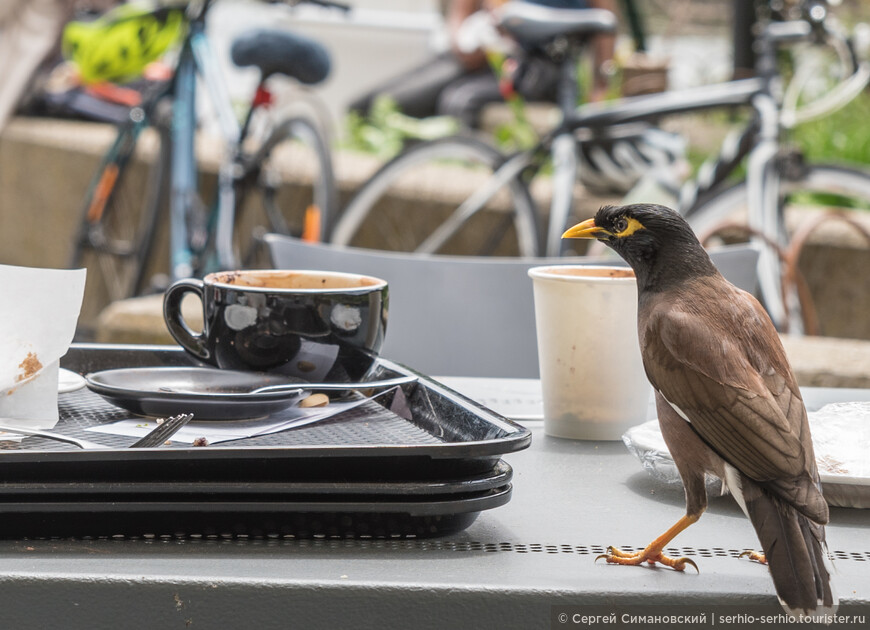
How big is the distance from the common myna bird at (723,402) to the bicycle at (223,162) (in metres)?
2.81

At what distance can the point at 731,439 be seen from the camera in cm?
71

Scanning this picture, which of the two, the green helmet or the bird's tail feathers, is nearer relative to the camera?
the bird's tail feathers

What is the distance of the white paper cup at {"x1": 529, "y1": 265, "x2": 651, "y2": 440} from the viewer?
1.00 metres

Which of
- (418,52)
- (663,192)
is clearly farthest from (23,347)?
(418,52)

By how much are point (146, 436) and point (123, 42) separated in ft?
14.5

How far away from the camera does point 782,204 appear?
2.96 metres

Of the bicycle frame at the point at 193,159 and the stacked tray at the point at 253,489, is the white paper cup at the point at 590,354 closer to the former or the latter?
the stacked tray at the point at 253,489

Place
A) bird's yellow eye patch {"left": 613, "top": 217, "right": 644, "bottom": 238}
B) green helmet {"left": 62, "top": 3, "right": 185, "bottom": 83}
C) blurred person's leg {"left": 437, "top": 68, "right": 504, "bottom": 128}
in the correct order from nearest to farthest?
1. bird's yellow eye patch {"left": 613, "top": 217, "right": 644, "bottom": 238}
2. green helmet {"left": 62, "top": 3, "right": 185, "bottom": 83}
3. blurred person's leg {"left": 437, "top": 68, "right": 504, "bottom": 128}

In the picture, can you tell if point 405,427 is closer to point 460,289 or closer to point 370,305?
point 370,305

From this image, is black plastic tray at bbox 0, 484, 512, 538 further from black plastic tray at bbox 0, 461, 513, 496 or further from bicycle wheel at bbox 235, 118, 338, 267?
bicycle wheel at bbox 235, 118, 338, 267

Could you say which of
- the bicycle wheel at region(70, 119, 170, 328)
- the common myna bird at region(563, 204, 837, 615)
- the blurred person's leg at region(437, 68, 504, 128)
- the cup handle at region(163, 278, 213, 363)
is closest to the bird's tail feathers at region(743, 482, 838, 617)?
the common myna bird at region(563, 204, 837, 615)

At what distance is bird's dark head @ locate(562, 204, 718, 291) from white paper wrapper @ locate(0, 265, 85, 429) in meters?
0.39

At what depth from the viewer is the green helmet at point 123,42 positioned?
4523 millimetres

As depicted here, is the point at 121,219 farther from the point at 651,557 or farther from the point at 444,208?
the point at 651,557
